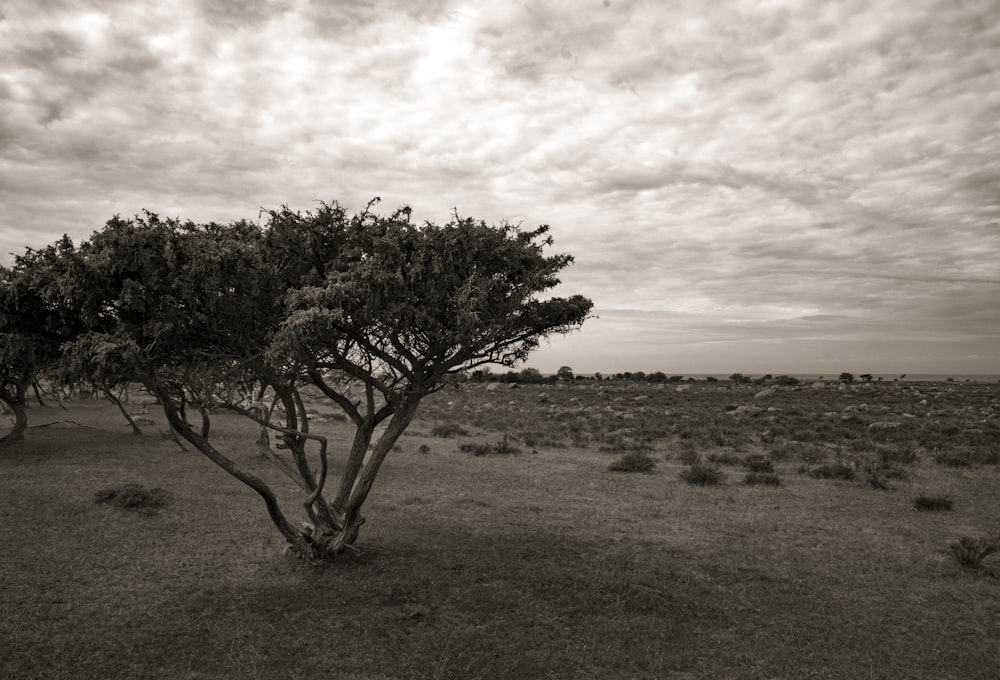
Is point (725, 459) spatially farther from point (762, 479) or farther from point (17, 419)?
point (17, 419)

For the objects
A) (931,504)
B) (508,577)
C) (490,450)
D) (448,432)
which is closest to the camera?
(508,577)

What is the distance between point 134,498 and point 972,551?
1694 cm

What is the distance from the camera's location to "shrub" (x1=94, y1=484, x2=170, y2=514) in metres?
13.7

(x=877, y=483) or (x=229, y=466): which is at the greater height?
(x=229, y=466)

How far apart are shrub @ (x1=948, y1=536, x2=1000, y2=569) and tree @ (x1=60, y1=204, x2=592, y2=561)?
26.6ft

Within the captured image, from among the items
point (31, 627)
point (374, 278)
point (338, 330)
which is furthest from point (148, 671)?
point (374, 278)

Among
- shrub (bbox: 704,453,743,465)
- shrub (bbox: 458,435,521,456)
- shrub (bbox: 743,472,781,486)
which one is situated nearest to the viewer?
shrub (bbox: 743,472,781,486)

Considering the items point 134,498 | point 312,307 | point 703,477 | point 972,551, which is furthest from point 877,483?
point 134,498

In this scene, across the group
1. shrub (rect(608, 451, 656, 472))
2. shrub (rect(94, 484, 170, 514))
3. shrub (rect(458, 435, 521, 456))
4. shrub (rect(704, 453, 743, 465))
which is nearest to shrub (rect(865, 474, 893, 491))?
shrub (rect(704, 453, 743, 465))

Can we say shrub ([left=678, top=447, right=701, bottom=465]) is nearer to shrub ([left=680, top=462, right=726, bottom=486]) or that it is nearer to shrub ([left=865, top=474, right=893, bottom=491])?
shrub ([left=680, top=462, right=726, bottom=486])

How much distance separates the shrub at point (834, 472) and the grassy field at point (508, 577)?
8 centimetres

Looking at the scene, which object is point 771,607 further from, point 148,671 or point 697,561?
point 148,671

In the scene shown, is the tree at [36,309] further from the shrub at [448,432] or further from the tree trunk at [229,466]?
the shrub at [448,432]

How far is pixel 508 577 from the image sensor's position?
10.3 meters
